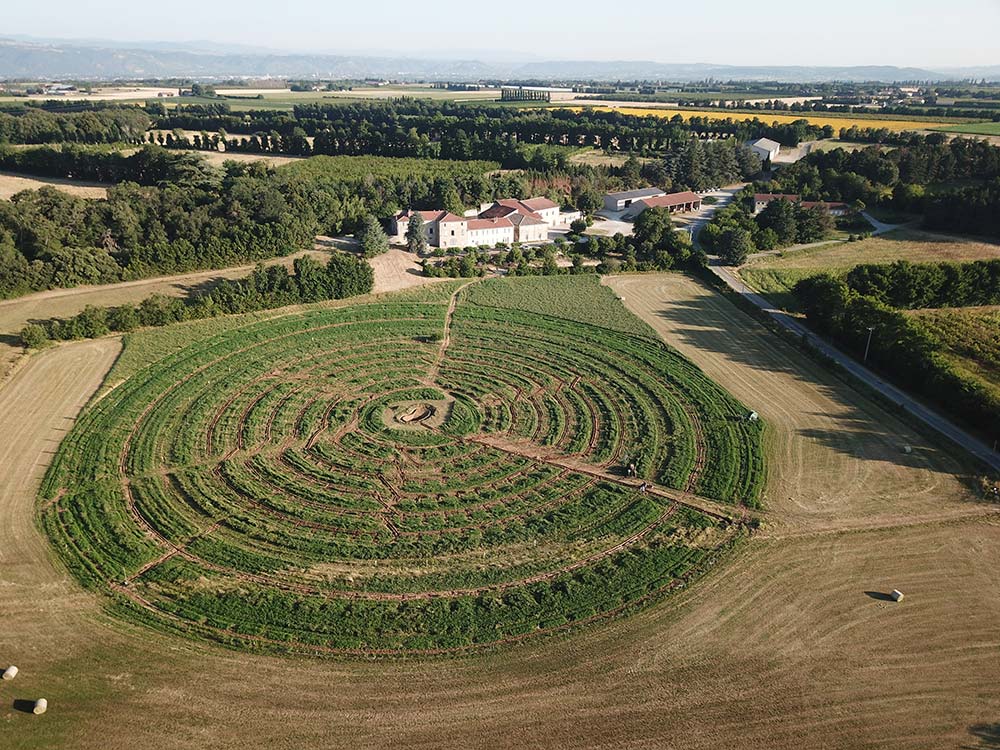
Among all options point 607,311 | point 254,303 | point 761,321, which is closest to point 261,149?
point 254,303

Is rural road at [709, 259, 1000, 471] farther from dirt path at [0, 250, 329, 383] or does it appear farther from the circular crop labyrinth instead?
dirt path at [0, 250, 329, 383]

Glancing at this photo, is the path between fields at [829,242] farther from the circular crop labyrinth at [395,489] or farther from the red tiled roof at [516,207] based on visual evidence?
the circular crop labyrinth at [395,489]

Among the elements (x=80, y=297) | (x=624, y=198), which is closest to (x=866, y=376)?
(x=624, y=198)


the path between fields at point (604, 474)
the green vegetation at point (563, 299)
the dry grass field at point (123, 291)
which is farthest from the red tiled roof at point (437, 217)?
the path between fields at point (604, 474)

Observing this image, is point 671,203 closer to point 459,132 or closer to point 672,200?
point 672,200

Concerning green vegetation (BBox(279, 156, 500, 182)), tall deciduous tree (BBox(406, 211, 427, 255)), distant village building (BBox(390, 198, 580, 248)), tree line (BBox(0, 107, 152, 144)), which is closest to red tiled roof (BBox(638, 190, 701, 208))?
distant village building (BBox(390, 198, 580, 248))

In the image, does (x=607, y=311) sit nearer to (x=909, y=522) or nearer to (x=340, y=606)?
(x=909, y=522)
